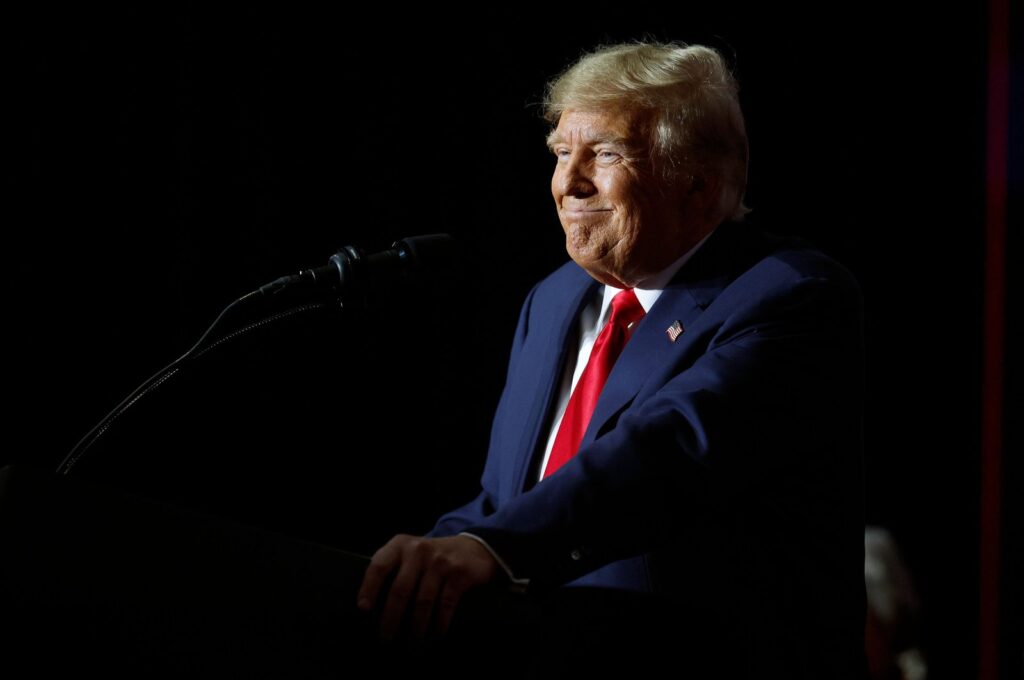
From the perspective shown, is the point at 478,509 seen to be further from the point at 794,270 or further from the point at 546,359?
the point at 794,270

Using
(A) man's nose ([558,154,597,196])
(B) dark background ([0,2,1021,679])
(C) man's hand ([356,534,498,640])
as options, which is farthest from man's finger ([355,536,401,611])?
(B) dark background ([0,2,1021,679])

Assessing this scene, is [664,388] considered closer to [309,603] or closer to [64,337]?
[309,603]

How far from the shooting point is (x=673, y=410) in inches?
54.8

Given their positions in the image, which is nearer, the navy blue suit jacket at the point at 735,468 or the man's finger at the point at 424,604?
the man's finger at the point at 424,604

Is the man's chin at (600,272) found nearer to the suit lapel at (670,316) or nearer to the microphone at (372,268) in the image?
the suit lapel at (670,316)

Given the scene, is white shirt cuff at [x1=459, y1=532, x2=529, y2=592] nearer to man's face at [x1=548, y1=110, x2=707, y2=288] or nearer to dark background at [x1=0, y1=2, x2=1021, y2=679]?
man's face at [x1=548, y1=110, x2=707, y2=288]

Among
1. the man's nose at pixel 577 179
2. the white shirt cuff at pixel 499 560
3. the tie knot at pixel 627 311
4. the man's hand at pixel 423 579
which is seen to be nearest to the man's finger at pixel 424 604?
the man's hand at pixel 423 579

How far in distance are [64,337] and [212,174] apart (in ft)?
1.82

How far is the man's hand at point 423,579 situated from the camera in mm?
931

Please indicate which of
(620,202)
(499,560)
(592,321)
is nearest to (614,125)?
(620,202)

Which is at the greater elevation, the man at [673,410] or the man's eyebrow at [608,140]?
the man's eyebrow at [608,140]

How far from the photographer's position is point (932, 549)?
3.00 meters

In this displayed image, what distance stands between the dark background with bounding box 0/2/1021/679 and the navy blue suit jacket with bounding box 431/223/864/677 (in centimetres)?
116

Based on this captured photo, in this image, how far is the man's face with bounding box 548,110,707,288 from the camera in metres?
1.87
